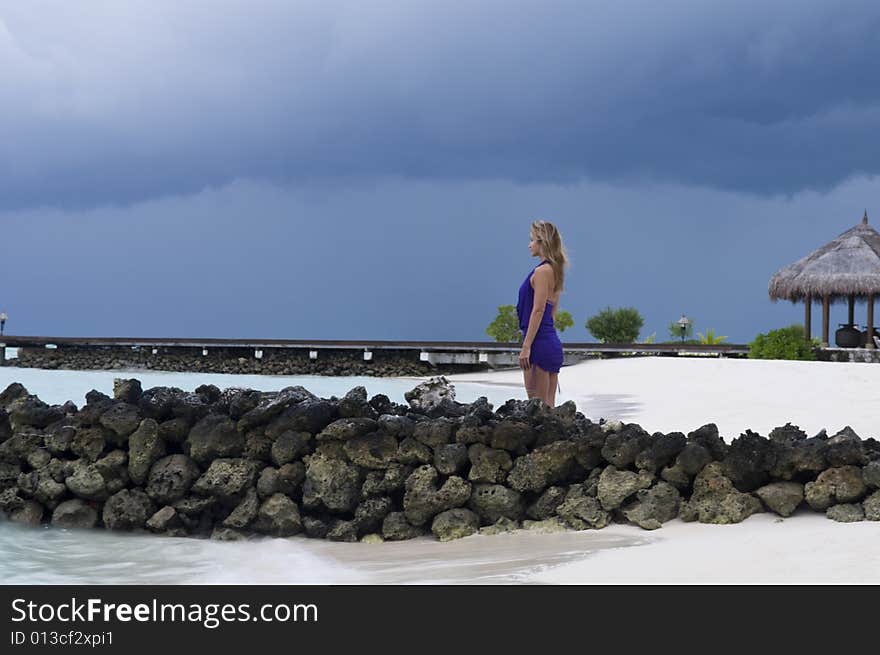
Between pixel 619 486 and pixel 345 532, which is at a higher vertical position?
pixel 619 486

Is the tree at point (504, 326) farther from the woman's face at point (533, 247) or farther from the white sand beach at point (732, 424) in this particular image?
the woman's face at point (533, 247)

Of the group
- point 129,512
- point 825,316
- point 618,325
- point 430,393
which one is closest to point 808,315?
point 825,316

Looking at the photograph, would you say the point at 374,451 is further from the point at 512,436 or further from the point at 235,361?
the point at 235,361

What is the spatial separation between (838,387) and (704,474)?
925cm

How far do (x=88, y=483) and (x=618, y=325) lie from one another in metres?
31.6

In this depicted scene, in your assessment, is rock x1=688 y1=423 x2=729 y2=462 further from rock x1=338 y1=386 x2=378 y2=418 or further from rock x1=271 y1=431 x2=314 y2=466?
rock x1=271 y1=431 x2=314 y2=466

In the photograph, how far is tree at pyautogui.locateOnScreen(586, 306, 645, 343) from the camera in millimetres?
35531

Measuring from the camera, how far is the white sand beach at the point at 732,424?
3.83m

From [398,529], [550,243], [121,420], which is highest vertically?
[550,243]

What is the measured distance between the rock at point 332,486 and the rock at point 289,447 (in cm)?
15

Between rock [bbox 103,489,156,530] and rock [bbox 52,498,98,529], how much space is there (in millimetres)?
177

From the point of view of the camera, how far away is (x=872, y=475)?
4.59m
